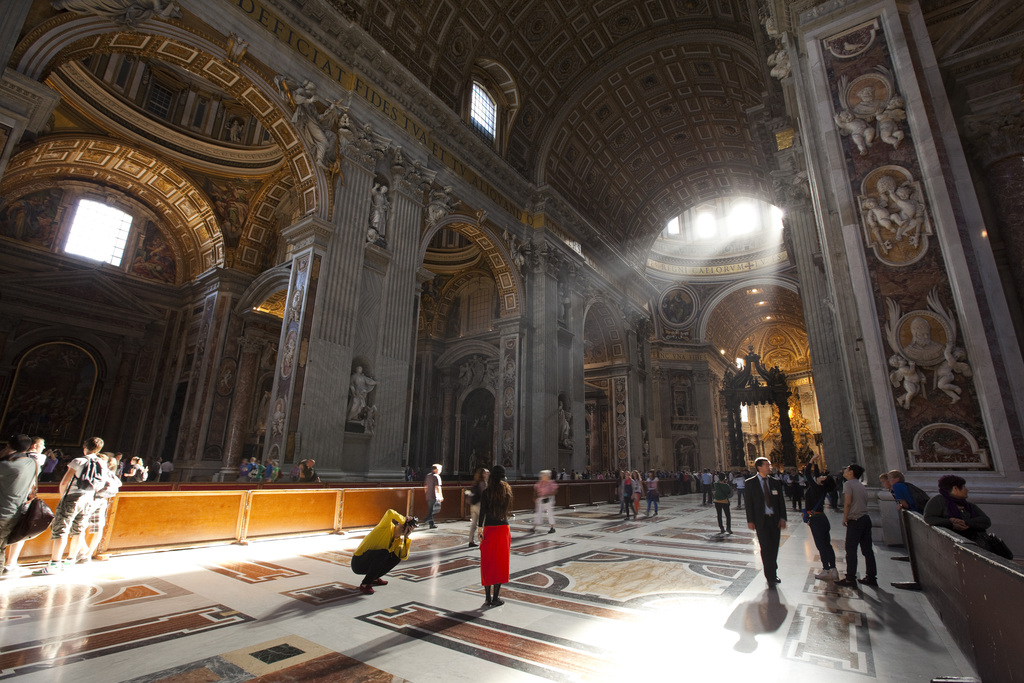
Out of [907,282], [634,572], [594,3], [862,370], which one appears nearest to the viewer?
[634,572]

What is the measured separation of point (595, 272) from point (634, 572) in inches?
659

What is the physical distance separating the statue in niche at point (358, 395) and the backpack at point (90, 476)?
5.34 m

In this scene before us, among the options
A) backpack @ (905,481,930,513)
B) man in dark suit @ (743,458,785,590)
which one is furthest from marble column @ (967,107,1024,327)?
man in dark suit @ (743,458,785,590)

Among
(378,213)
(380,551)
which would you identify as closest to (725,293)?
(378,213)

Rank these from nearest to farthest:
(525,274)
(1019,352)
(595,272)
Answer: (1019,352) < (525,274) < (595,272)

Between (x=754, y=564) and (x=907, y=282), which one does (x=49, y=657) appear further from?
(x=907, y=282)

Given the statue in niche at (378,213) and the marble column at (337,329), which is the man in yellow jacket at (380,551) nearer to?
the marble column at (337,329)

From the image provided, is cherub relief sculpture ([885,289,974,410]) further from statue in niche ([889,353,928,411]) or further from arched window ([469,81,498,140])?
arched window ([469,81,498,140])

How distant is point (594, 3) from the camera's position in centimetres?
1520

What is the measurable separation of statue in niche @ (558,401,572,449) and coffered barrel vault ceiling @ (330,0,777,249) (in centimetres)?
824

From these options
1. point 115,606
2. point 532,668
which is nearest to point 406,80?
point 115,606

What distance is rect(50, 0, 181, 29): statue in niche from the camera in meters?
7.14

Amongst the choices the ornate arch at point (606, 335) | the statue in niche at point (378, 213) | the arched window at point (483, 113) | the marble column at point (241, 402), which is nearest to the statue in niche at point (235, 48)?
the statue in niche at point (378, 213)

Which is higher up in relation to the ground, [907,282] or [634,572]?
[907,282]
